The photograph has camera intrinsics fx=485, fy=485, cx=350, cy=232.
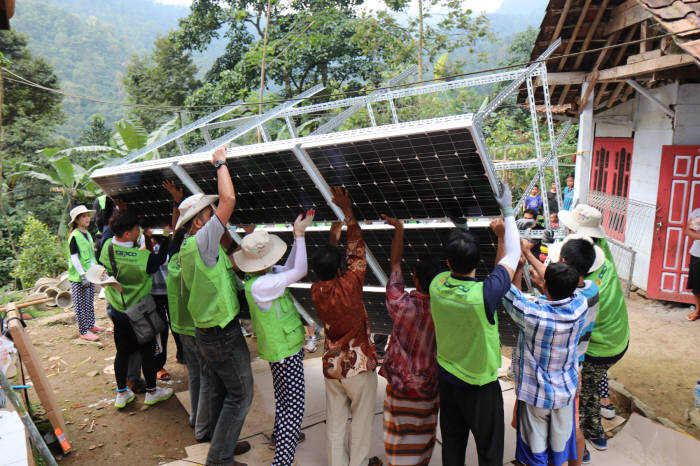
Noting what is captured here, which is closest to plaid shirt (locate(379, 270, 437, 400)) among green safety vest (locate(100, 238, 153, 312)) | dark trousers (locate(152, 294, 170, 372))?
green safety vest (locate(100, 238, 153, 312))

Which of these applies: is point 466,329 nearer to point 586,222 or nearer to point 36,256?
point 586,222

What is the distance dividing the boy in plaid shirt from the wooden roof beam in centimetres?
583

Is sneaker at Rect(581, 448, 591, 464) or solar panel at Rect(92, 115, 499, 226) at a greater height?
solar panel at Rect(92, 115, 499, 226)

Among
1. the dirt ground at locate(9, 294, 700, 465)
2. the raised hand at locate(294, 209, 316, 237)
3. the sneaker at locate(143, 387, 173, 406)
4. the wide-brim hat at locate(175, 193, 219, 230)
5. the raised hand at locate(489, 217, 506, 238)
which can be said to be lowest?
the dirt ground at locate(9, 294, 700, 465)

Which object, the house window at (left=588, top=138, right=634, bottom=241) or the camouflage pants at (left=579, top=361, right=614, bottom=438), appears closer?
the camouflage pants at (left=579, top=361, right=614, bottom=438)

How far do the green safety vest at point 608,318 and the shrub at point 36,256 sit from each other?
42.2 ft

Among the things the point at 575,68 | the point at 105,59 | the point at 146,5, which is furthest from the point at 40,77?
the point at 146,5

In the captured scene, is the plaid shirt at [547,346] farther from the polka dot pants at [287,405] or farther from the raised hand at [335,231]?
the polka dot pants at [287,405]

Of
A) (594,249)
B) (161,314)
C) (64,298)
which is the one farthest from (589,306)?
(64,298)

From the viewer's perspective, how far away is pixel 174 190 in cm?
479

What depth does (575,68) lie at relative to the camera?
9047 millimetres

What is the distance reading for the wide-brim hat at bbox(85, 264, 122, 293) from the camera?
4.92 meters

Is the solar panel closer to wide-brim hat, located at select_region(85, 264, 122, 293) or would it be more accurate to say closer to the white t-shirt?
wide-brim hat, located at select_region(85, 264, 122, 293)

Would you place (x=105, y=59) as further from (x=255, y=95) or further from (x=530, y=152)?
(x=530, y=152)
